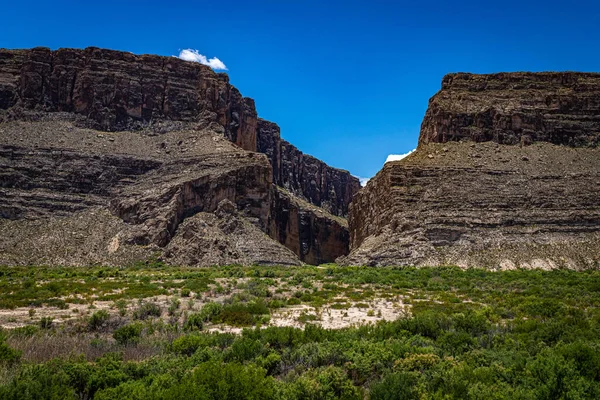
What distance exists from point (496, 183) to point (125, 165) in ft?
173

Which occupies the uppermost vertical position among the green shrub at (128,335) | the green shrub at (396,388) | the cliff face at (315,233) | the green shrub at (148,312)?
the cliff face at (315,233)

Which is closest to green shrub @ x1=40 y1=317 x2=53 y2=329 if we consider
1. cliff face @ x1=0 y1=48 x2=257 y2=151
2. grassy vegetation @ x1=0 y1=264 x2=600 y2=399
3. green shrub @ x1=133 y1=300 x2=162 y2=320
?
grassy vegetation @ x1=0 y1=264 x2=600 y2=399

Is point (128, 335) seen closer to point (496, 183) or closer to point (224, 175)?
point (224, 175)

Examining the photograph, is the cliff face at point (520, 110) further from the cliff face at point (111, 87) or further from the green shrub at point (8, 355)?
the green shrub at point (8, 355)

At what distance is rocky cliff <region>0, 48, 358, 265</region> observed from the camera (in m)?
57.4

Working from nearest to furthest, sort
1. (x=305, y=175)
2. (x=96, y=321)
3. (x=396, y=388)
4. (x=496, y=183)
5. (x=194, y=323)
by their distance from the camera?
(x=396, y=388), (x=96, y=321), (x=194, y=323), (x=496, y=183), (x=305, y=175)

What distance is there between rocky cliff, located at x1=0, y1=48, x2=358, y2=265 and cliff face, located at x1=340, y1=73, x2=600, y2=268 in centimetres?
1633

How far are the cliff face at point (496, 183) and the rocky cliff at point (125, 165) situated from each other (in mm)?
16326

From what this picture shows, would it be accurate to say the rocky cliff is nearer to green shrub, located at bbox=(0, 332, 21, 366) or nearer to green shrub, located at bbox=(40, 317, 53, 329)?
green shrub, located at bbox=(40, 317, 53, 329)

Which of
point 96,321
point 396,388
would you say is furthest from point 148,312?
point 396,388

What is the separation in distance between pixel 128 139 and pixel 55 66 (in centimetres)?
2230

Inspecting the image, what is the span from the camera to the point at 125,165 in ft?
228

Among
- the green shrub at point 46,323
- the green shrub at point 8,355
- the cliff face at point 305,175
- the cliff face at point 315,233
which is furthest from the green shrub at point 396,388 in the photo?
the cliff face at point 305,175

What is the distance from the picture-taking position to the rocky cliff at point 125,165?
57438 mm
